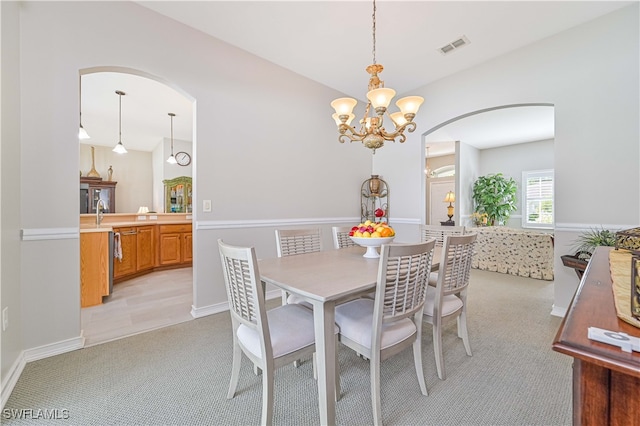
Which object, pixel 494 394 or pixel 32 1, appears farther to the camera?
pixel 32 1

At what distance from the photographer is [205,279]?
9.66ft

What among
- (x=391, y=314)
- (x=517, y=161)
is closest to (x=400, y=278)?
(x=391, y=314)

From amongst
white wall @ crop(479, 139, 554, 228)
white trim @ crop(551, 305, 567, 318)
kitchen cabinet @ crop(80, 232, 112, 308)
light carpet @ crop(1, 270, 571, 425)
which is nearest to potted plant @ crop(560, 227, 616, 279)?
white trim @ crop(551, 305, 567, 318)

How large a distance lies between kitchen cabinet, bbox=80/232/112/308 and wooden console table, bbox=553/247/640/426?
153 inches

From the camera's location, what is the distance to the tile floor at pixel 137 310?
2.52 metres

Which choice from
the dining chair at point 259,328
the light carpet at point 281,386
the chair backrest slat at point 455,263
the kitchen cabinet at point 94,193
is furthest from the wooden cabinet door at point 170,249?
the chair backrest slat at point 455,263

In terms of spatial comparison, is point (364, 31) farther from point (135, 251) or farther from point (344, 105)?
point (135, 251)

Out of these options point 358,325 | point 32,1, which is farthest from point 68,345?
point 32,1

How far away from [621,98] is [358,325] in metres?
3.30

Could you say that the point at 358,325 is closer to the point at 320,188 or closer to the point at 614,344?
the point at 614,344

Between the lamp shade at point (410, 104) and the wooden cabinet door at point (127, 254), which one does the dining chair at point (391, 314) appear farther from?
the wooden cabinet door at point (127, 254)

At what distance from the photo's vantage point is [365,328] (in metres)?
1.51

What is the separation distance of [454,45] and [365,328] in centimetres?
321

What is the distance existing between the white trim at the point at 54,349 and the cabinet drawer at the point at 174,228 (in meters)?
2.86
